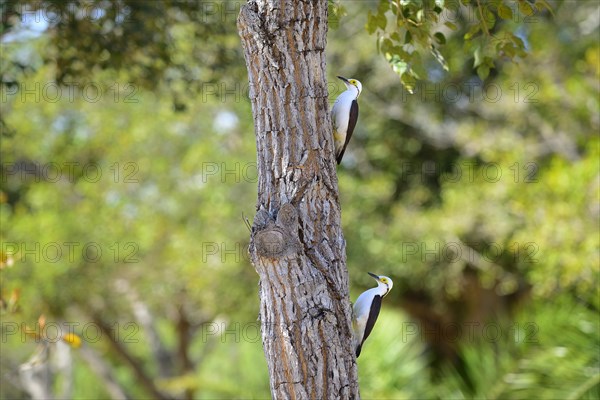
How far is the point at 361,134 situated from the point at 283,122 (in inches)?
313

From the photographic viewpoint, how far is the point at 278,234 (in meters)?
2.57

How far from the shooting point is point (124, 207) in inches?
430

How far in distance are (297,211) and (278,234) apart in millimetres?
132

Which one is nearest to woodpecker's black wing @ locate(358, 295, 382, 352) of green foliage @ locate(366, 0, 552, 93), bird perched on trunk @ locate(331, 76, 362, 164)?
bird perched on trunk @ locate(331, 76, 362, 164)

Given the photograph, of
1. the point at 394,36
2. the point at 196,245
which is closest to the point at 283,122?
the point at 394,36

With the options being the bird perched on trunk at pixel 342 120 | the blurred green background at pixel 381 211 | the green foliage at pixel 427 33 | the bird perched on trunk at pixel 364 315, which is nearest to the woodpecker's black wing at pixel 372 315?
the bird perched on trunk at pixel 364 315

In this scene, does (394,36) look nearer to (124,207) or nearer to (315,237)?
(315,237)

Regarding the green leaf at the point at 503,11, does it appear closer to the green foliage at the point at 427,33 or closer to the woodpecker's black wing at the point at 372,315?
the green foliage at the point at 427,33

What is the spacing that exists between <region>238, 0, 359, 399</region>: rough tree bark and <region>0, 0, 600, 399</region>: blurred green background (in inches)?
157

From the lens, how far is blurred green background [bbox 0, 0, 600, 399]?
788 centimetres

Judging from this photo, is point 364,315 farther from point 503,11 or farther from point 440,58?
point 503,11

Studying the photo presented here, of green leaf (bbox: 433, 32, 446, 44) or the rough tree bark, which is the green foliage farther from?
the rough tree bark

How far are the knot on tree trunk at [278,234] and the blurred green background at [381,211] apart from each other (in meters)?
4.26

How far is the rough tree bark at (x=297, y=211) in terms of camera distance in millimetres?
2572
